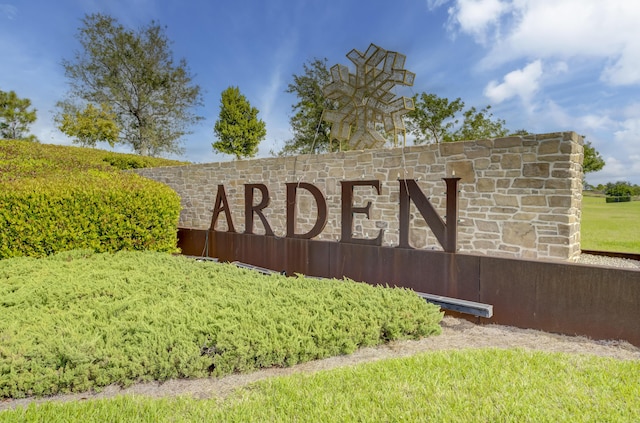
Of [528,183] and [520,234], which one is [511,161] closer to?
[528,183]

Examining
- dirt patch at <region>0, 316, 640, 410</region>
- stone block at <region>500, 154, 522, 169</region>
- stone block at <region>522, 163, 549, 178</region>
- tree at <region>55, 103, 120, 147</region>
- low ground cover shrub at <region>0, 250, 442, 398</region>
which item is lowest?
dirt patch at <region>0, 316, 640, 410</region>

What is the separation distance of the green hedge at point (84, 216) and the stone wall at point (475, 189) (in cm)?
252

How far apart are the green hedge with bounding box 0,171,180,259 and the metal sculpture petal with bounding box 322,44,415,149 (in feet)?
13.7

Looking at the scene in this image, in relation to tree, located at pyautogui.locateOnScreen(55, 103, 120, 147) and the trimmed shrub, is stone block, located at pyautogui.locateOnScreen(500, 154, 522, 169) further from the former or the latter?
tree, located at pyautogui.locateOnScreen(55, 103, 120, 147)

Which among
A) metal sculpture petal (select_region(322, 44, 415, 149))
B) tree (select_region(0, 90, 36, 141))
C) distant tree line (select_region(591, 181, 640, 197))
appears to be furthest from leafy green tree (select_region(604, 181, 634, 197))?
tree (select_region(0, 90, 36, 141))

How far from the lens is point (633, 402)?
8.86 feet

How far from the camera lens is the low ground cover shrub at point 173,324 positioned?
3.15 metres

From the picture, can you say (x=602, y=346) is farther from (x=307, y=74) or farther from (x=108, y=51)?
(x=108, y=51)

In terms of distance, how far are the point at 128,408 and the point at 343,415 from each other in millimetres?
1520

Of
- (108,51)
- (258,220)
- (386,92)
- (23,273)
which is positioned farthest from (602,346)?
(108,51)

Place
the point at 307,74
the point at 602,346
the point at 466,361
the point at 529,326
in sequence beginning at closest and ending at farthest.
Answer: the point at 466,361
the point at 602,346
the point at 529,326
the point at 307,74

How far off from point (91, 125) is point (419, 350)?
24242 millimetres

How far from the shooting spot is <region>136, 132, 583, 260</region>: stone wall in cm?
505

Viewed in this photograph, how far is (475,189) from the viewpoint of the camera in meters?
5.73
